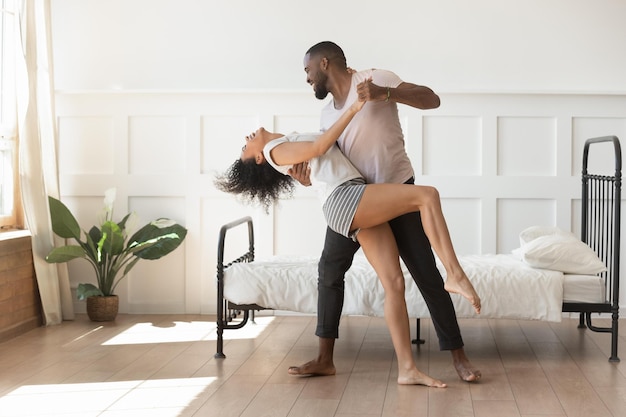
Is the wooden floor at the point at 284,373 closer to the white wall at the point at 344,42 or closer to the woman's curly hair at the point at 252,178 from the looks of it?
the woman's curly hair at the point at 252,178

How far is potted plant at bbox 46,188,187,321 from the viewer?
5.12 metres

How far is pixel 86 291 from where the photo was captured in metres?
5.14

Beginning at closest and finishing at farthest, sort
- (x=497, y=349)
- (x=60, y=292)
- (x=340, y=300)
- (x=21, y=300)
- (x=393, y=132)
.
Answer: (x=393, y=132)
(x=340, y=300)
(x=497, y=349)
(x=21, y=300)
(x=60, y=292)

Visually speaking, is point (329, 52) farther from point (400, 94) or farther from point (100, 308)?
point (100, 308)

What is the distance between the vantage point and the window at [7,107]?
4.89 metres

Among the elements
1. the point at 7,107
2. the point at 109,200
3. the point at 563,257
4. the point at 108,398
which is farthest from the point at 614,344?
the point at 7,107

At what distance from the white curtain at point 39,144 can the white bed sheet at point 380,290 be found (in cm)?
147

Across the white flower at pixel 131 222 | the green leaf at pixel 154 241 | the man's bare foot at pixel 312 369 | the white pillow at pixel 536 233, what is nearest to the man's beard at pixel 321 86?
the man's bare foot at pixel 312 369

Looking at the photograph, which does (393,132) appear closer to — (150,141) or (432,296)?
(432,296)

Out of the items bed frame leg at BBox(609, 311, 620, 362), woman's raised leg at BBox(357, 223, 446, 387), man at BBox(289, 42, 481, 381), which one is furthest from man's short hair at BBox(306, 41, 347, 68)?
bed frame leg at BBox(609, 311, 620, 362)

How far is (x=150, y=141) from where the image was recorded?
18.0 ft

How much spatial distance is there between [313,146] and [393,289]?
659mm

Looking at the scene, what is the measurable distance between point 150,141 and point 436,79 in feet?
5.99

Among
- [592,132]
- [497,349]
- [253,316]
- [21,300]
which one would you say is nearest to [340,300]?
[497,349]
